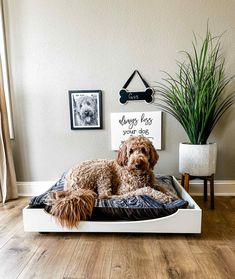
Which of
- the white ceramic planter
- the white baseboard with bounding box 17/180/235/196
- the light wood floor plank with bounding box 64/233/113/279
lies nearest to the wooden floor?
the light wood floor plank with bounding box 64/233/113/279

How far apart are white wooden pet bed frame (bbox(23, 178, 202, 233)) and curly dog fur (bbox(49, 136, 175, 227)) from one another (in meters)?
0.07

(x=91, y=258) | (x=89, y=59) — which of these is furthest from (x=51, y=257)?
(x=89, y=59)

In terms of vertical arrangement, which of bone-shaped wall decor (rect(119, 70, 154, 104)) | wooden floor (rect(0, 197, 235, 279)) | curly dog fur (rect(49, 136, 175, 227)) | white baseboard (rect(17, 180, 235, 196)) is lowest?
wooden floor (rect(0, 197, 235, 279))

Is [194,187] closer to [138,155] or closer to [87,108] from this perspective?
[138,155]

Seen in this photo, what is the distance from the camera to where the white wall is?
7.47 ft

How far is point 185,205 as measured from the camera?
158cm

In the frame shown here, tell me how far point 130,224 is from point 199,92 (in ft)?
4.10

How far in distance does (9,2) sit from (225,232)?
2842mm

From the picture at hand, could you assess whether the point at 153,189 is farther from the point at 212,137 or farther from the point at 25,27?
the point at 25,27

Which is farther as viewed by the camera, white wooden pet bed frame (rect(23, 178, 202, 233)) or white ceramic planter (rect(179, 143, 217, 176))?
white ceramic planter (rect(179, 143, 217, 176))

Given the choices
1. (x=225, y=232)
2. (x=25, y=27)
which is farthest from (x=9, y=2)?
(x=225, y=232)

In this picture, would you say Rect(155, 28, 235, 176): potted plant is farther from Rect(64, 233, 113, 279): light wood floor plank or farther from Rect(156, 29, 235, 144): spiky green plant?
Rect(64, 233, 113, 279): light wood floor plank

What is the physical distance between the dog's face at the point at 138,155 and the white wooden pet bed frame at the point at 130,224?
1.30 feet

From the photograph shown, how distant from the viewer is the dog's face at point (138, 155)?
5.71ft
